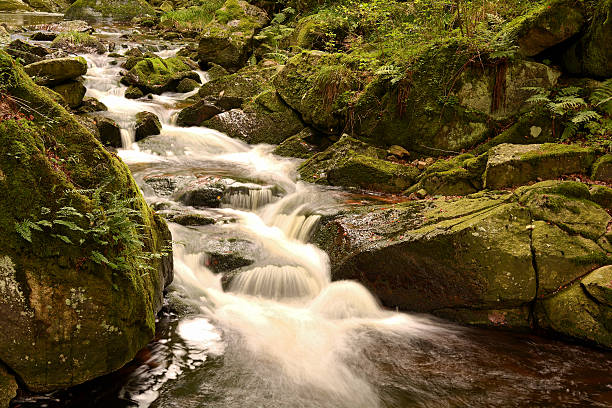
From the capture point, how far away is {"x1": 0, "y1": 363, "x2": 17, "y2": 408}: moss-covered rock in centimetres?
293

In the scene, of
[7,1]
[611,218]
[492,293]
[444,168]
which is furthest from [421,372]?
[7,1]

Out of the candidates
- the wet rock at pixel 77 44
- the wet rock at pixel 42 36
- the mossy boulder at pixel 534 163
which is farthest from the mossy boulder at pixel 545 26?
the wet rock at pixel 42 36

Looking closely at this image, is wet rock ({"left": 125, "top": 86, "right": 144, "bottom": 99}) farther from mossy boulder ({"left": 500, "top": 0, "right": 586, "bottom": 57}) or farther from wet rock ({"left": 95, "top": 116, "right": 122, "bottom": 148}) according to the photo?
mossy boulder ({"left": 500, "top": 0, "right": 586, "bottom": 57})

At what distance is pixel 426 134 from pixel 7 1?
3542cm

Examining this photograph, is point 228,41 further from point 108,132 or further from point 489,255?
point 489,255

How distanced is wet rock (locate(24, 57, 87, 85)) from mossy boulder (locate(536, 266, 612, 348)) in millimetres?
11958

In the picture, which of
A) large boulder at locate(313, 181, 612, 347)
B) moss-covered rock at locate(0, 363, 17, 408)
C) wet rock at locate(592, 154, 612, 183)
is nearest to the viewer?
moss-covered rock at locate(0, 363, 17, 408)

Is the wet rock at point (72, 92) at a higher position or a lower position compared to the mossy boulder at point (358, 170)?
higher

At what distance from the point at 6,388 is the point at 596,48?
9.92m

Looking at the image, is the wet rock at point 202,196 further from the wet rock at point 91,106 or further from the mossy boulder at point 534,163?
the wet rock at point 91,106

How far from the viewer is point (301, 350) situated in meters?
4.51

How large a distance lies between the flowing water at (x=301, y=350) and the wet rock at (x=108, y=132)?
3753 mm

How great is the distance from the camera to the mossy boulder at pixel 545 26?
24.8 ft

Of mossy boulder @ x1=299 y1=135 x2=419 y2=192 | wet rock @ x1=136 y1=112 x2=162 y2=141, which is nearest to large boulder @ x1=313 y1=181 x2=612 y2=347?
mossy boulder @ x1=299 y1=135 x2=419 y2=192
